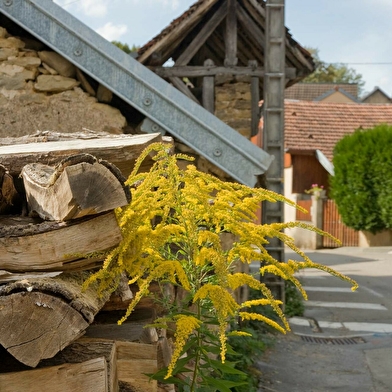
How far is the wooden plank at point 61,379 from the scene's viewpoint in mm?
2461

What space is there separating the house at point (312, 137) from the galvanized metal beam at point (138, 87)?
18.5 metres

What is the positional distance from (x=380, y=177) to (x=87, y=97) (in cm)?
1662

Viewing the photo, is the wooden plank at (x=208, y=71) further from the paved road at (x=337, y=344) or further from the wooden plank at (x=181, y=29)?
the paved road at (x=337, y=344)

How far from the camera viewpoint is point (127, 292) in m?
3.33

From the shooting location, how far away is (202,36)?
13164mm

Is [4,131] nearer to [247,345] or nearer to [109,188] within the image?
[247,345]

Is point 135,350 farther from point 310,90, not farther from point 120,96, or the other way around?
point 310,90

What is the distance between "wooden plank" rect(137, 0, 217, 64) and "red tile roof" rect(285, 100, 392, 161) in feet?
43.8

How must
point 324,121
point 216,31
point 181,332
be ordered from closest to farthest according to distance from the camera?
point 181,332
point 216,31
point 324,121

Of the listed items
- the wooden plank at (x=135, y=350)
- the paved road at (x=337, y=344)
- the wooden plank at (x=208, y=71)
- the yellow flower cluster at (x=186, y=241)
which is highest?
the wooden plank at (x=208, y=71)

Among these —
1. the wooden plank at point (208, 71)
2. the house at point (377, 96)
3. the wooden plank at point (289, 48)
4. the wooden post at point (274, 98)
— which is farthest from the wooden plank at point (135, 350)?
the house at point (377, 96)

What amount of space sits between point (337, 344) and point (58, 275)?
683 cm

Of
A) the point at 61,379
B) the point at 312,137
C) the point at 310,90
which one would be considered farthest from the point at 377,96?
the point at 61,379

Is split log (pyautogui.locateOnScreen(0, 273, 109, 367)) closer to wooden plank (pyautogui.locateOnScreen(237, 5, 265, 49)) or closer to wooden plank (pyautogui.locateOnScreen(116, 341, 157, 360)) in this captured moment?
wooden plank (pyautogui.locateOnScreen(116, 341, 157, 360))
